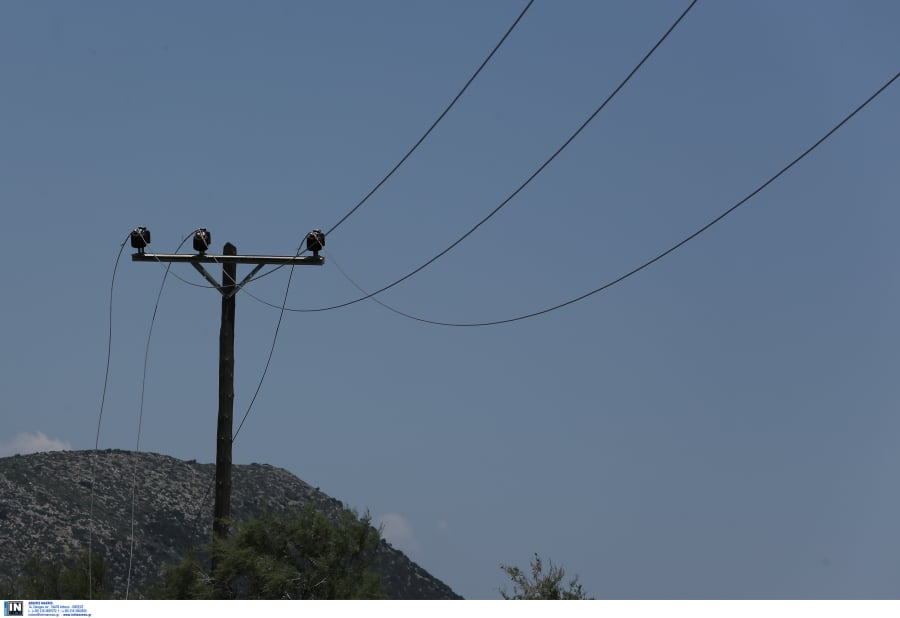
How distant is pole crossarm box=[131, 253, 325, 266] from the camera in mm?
24391

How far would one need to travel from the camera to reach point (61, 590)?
33594 mm

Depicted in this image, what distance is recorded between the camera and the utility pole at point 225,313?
24172 mm

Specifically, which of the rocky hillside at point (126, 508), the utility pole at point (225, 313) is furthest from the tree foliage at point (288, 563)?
the rocky hillside at point (126, 508)

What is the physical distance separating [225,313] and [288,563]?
6418mm

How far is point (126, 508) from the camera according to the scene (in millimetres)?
71750

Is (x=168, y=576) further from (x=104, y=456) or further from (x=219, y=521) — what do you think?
(x=104, y=456)

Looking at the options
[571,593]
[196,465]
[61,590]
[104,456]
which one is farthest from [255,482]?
[571,593]

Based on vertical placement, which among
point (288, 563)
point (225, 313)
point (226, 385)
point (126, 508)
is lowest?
point (288, 563)

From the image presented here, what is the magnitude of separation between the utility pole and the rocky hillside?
36.6m
